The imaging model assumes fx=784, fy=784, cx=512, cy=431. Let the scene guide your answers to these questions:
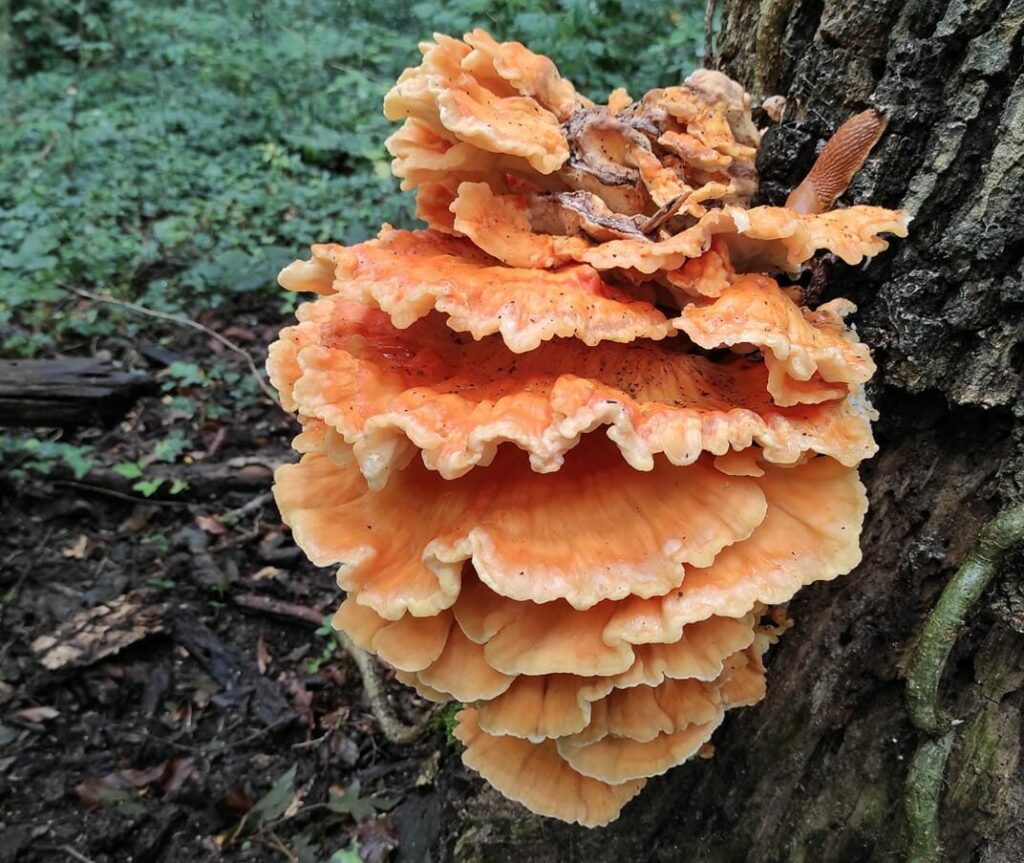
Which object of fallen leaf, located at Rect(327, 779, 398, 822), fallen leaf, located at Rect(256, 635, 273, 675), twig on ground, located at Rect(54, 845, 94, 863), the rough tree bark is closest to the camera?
the rough tree bark

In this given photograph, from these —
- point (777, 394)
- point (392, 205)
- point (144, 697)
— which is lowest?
point (144, 697)

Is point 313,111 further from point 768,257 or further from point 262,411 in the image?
point 768,257

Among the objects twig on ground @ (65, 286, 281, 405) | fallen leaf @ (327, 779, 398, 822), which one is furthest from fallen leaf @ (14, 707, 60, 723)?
twig on ground @ (65, 286, 281, 405)

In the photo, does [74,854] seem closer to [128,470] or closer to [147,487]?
[147,487]

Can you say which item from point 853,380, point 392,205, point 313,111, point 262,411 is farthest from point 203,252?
point 853,380

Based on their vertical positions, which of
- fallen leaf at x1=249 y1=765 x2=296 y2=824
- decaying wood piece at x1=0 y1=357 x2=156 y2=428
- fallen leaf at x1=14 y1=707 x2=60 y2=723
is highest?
decaying wood piece at x1=0 y1=357 x2=156 y2=428

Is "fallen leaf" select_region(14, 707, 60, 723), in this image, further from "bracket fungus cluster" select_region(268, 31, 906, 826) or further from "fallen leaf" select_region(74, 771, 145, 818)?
"bracket fungus cluster" select_region(268, 31, 906, 826)
